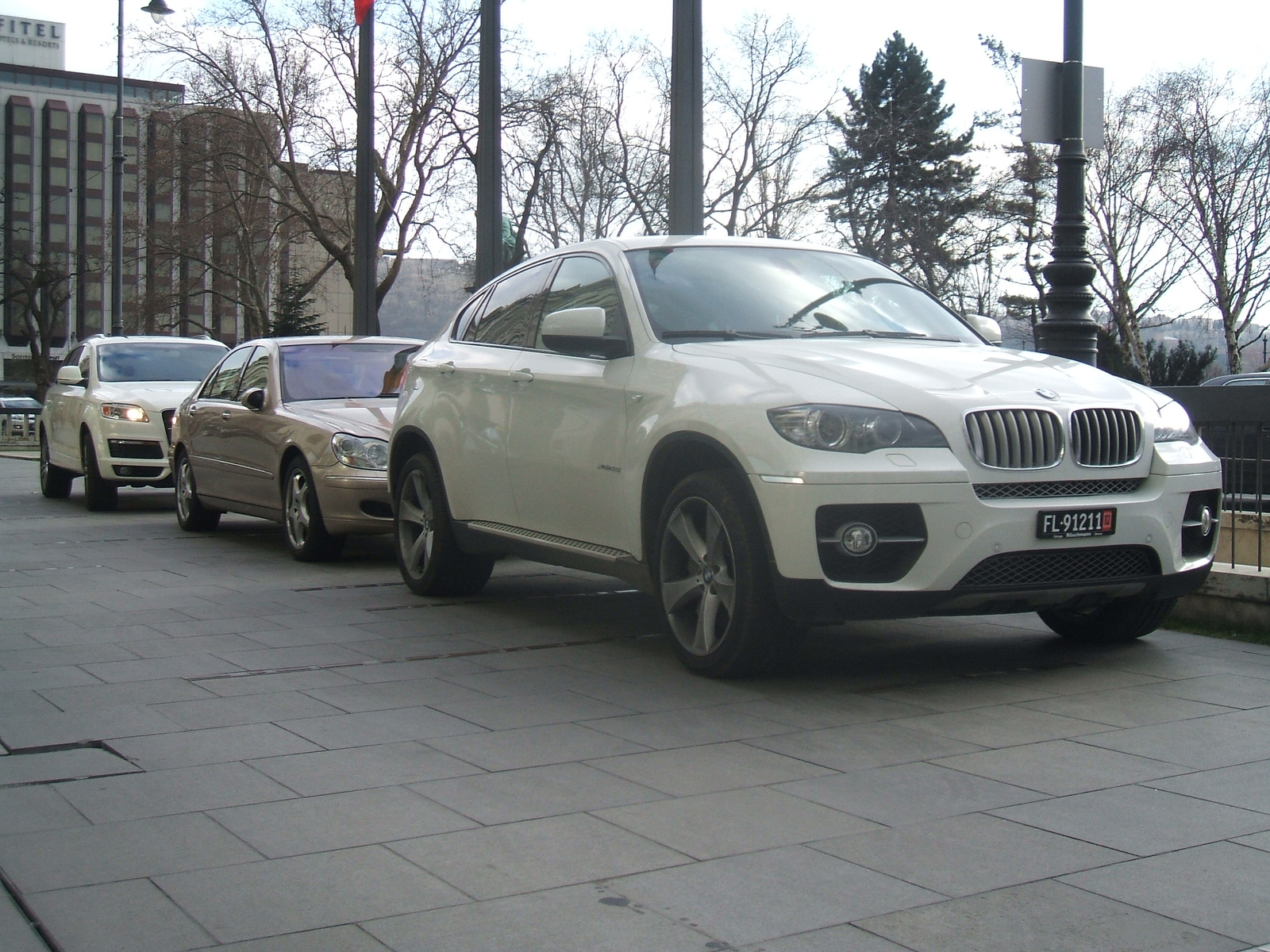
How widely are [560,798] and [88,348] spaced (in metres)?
13.4

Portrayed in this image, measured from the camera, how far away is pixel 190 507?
13.0 meters

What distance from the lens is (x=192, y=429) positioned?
1277 cm

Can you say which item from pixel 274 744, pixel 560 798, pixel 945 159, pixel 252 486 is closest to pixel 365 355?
pixel 252 486

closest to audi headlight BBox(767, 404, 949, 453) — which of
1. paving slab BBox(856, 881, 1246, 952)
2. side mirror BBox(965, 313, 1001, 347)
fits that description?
side mirror BBox(965, 313, 1001, 347)

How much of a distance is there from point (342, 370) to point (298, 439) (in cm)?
112

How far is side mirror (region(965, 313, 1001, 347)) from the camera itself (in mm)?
7413

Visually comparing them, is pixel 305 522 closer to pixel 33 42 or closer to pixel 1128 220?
pixel 1128 220

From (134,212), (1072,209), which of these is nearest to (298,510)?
(1072,209)

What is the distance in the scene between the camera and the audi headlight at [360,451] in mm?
10188

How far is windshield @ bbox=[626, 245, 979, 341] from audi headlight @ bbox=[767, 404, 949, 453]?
1.06 metres

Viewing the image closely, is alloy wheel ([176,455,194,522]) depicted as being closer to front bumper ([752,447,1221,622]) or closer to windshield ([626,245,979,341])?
windshield ([626,245,979,341])

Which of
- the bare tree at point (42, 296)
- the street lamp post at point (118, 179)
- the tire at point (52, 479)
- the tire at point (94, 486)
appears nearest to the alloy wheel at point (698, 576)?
the tire at point (94, 486)

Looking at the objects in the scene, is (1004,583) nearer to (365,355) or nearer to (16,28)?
(365,355)

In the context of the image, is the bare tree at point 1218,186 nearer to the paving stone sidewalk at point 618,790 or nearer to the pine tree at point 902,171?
the pine tree at point 902,171
